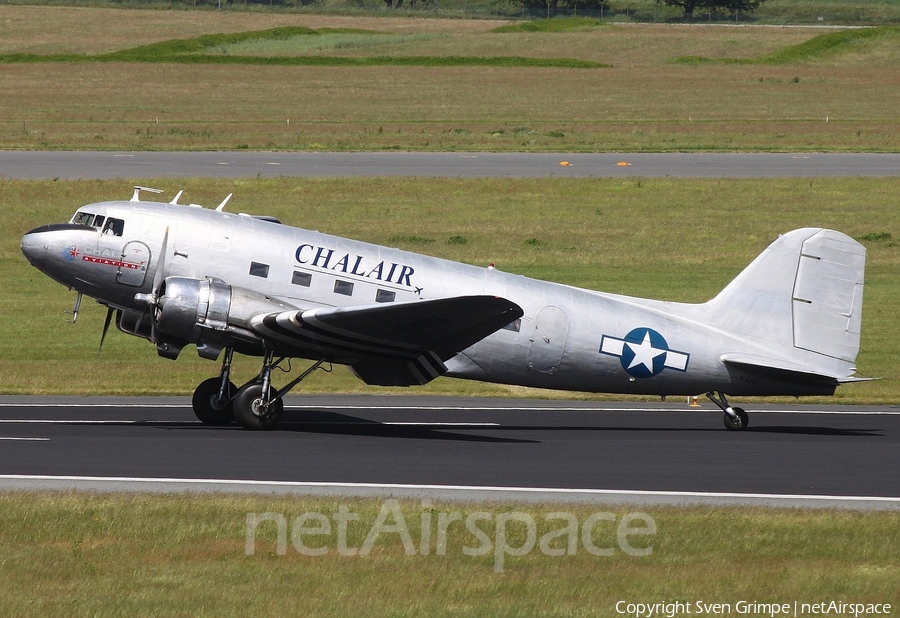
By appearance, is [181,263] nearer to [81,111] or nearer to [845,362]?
[845,362]

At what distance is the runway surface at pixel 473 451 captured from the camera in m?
17.3

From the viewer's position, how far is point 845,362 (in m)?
22.6

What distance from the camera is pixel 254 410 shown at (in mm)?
21531

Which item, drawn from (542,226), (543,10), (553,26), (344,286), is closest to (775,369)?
(344,286)

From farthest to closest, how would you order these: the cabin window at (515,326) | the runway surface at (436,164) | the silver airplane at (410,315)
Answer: the runway surface at (436,164), the cabin window at (515,326), the silver airplane at (410,315)

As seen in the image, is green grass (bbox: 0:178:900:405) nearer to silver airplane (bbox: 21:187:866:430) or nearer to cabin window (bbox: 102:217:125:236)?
silver airplane (bbox: 21:187:866:430)

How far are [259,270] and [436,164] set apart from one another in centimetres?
3643

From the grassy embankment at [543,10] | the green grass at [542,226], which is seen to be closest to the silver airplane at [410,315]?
the green grass at [542,226]

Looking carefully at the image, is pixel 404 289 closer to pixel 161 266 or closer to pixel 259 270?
pixel 259 270

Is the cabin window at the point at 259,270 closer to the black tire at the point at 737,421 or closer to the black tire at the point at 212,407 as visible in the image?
the black tire at the point at 212,407

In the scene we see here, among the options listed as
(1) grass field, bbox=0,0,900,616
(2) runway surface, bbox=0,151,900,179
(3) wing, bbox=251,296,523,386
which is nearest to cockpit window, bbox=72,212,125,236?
(3) wing, bbox=251,296,523,386

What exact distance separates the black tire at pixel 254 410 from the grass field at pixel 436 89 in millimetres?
43433

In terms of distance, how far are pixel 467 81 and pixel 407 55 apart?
74.3 ft

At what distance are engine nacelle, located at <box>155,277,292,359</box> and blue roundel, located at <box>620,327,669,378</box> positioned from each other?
6.53 metres
